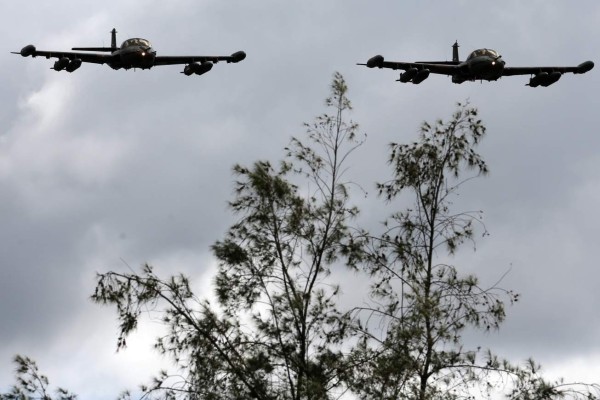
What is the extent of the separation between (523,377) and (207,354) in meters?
5.40

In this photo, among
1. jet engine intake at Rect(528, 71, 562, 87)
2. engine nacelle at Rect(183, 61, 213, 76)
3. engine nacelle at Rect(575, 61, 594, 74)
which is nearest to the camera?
jet engine intake at Rect(528, 71, 562, 87)

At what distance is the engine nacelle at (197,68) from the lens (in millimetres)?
48156

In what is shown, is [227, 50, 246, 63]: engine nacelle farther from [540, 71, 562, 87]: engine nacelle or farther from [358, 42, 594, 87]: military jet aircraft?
[540, 71, 562, 87]: engine nacelle

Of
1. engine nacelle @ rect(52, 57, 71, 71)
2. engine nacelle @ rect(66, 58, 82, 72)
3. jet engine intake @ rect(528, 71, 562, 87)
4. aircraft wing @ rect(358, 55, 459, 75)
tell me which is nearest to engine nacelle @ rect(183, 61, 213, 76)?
engine nacelle @ rect(66, 58, 82, 72)

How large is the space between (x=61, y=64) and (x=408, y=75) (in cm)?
1174

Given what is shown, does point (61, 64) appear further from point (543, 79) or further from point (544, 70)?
point (544, 70)

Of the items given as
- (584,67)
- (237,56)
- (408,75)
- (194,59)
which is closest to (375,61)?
(408,75)

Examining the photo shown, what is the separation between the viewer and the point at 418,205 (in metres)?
24.5

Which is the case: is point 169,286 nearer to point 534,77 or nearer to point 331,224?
point 331,224

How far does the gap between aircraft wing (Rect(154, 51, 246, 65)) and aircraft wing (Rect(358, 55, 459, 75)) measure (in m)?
8.84

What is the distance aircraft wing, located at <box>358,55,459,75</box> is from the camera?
41750 millimetres

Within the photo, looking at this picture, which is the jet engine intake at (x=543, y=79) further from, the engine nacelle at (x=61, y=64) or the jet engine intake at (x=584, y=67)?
the engine nacelle at (x=61, y=64)

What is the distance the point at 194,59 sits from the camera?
161 feet

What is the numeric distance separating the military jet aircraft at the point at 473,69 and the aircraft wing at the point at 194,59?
8397mm
